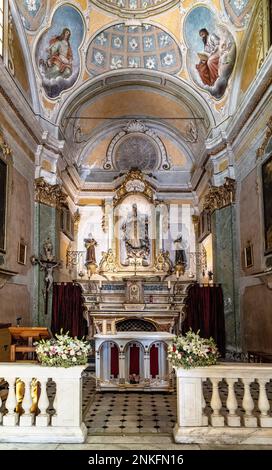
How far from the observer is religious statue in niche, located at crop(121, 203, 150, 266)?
1856cm

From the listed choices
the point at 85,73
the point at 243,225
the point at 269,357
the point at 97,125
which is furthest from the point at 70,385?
the point at 97,125

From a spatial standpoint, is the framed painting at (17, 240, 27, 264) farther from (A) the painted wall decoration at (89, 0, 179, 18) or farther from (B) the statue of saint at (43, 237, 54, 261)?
(A) the painted wall decoration at (89, 0, 179, 18)

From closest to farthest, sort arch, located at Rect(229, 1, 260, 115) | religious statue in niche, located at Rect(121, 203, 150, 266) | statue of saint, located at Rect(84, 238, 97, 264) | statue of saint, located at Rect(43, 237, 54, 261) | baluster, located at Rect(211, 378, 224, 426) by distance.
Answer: baluster, located at Rect(211, 378, 224, 426) → arch, located at Rect(229, 1, 260, 115) → statue of saint, located at Rect(43, 237, 54, 261) → religious statue in niche, located at Rect(121, 203, 150, 266) → statue of saint, located at Rect(84, 238, 97, 264)

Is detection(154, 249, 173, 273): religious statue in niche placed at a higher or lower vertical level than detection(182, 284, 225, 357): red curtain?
higher

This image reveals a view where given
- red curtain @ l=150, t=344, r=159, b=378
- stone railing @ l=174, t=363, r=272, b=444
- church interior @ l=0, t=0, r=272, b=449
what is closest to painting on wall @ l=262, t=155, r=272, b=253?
church interior @ l=0, t=0, r=272, b=449

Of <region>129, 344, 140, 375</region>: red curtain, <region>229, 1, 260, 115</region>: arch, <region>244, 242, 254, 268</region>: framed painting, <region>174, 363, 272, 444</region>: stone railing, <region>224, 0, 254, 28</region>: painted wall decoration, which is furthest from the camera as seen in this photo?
<region>224, 0, 254, 28</region>: painted wall decoration

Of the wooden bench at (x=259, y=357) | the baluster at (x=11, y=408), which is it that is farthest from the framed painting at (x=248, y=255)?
the baluster at (x=11, y=408)

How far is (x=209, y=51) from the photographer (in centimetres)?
1416

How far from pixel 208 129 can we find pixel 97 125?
5.84 m

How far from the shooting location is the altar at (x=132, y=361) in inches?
362

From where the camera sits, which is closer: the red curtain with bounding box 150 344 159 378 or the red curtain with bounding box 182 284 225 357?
the red curtain with bounding box 150 344 159 378

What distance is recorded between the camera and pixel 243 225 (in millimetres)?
12875

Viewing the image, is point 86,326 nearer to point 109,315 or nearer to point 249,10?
point 109,315

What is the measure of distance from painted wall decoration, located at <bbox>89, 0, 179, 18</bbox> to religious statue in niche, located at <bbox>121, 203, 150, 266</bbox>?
770 centimetres
